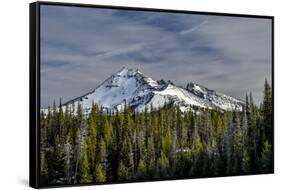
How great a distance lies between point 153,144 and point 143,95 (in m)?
0.52

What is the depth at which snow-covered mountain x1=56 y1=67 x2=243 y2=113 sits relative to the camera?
7883mm

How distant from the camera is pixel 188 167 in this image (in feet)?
27.6

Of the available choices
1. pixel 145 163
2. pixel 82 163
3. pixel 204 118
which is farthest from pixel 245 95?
pixel 82 163

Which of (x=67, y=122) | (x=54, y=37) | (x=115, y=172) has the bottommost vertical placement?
(x=115, y=172)

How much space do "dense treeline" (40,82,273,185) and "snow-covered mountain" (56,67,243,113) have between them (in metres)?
0.07

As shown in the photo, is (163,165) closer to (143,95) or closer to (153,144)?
(153,144)

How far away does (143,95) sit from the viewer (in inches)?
321

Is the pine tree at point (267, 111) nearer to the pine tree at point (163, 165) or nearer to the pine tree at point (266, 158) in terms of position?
the pine tree at point (266, 158)

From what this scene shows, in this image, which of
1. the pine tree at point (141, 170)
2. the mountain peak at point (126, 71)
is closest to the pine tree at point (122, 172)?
the pine tree at point (141, 170)

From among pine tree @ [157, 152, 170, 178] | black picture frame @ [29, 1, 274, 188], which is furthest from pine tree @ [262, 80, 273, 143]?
black picture frame @ [29, 1, 274, 188]

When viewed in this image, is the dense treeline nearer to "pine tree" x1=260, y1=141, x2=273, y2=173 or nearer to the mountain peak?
"pine tree" x1=260, y1=141, x2=273, y2=173

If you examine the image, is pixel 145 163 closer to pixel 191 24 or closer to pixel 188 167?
pixel 188 167

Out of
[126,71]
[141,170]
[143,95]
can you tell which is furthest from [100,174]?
[126,71]

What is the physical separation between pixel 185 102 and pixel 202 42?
2.21ft
